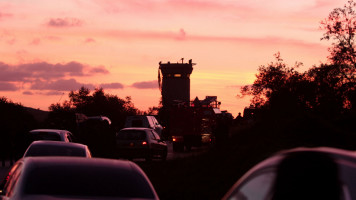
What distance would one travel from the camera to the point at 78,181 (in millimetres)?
7832

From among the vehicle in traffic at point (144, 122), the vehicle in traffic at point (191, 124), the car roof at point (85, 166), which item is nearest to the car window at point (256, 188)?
the car roof at point (85, 166)

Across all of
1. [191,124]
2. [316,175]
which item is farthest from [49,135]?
[191,124]

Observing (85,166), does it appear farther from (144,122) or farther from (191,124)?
(144,122)

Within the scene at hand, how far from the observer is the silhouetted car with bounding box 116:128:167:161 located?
34.0 metres

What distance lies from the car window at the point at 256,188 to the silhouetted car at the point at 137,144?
28935mm

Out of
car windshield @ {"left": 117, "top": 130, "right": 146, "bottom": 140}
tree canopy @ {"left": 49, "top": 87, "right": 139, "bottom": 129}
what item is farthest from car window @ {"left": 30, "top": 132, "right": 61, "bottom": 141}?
tree canopy @ {"left": 49, "top": 87, "right": 139, "bottom": 129}

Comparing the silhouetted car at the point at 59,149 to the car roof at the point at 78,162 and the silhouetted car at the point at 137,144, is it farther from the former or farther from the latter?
the silhouetted car at the point at 137,144

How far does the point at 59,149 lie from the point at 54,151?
0.52 feet

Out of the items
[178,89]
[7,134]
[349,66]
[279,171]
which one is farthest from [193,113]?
[178,89]

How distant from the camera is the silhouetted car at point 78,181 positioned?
25.1 ft

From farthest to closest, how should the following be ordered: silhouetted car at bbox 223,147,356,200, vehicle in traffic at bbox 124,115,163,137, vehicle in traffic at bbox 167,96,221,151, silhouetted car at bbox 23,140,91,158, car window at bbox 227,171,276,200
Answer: vehicle in traffic at bbox 124,115,163,137
vehicle in traffic at bbox 167,96,221,151
silhouetted car at bbox 23,140,91,158
car window at bbox 227,171,276,200
silhouetted car at bbox 223,147,356,200

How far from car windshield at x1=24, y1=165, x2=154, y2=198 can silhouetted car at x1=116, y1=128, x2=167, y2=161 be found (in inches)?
1020

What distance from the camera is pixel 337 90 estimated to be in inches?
1533

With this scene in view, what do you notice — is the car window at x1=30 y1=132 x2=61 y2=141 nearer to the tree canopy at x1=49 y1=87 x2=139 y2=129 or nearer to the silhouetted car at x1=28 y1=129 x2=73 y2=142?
the silhouetted car at x1=28 y1=129 x2=73 y2=142
